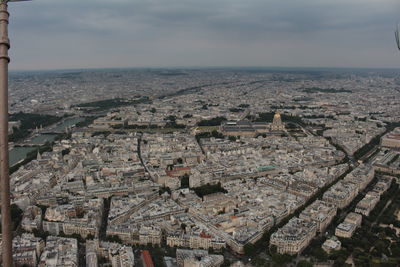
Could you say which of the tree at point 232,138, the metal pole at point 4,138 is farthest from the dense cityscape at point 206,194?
the metal pole at point 4,138

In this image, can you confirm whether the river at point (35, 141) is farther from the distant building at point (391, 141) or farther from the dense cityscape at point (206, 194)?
the distant building at point (391, 141)

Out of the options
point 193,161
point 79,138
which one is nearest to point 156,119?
point 79,138

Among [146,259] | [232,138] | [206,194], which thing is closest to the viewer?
[146,259]

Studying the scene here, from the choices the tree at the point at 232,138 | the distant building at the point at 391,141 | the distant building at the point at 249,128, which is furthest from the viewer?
the distant building at the point at 249,128

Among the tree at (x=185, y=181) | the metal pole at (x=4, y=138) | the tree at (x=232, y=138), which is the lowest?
the tree at (x=185, y=181)

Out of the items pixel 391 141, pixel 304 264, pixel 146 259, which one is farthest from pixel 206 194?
pixel 391 141

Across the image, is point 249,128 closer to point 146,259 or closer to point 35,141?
point 35,141
